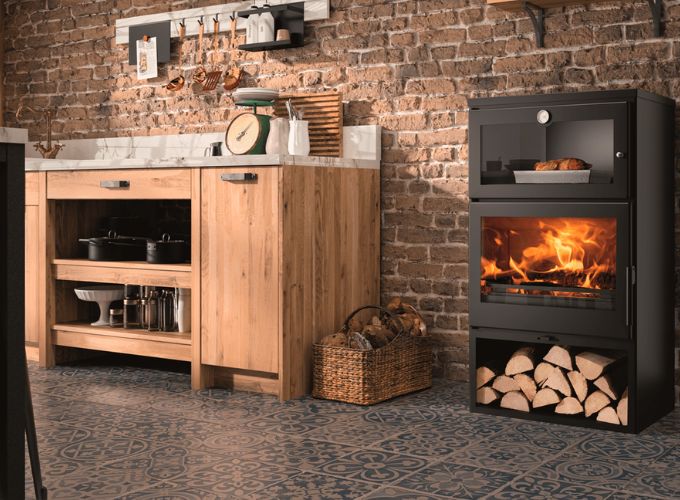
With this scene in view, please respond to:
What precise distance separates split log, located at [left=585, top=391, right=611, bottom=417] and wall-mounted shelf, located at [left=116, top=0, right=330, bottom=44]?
2.34m

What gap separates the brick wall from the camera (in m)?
4.00

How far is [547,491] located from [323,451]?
0.81 meters

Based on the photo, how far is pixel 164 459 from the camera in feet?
10.2

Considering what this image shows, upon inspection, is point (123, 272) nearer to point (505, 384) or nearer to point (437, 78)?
point (437, 78)

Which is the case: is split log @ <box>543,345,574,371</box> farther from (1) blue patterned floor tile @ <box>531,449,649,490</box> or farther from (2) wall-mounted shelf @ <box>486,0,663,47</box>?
(2) wall-mounted shelf @ <box>486,0,663,47</box>

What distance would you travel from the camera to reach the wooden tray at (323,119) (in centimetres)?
464

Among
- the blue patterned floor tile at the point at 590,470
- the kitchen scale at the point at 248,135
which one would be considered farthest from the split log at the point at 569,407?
the kitchen scale at the point at 248,135

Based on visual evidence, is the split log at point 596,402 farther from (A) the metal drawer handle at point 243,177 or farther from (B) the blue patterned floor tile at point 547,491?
(A) the metal drawer handle at point 243,177

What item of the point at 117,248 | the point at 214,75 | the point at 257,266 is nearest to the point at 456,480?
the point at 257,266

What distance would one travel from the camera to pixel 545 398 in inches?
142

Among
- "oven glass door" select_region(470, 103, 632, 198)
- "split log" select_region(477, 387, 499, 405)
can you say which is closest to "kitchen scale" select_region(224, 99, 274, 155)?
"oven glass door" select_region(470, 103, 632, 198)

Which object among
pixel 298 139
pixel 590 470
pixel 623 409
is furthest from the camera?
pixel 298 139

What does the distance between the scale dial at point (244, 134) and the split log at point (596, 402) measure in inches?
75.5

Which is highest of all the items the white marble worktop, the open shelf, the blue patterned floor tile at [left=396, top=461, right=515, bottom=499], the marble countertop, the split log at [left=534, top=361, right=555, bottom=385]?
the marble countertop
